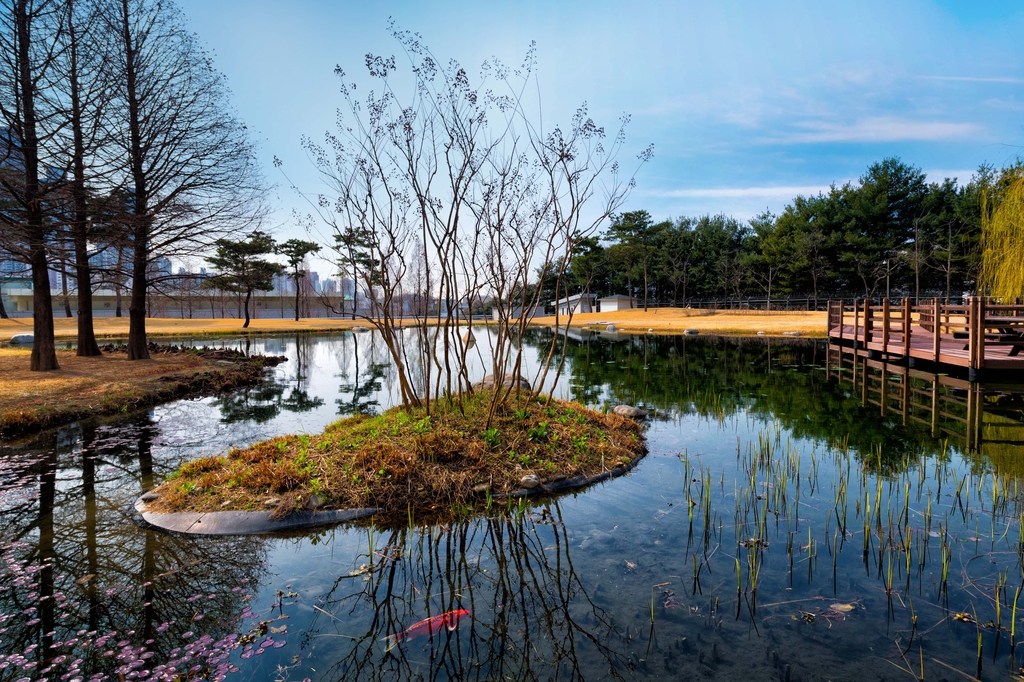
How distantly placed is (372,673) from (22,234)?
12.9 meters

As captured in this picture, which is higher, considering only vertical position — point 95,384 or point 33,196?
point 33,196

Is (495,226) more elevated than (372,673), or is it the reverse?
(495,226)

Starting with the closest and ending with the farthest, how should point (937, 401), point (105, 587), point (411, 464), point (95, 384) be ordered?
point (105, 587) < point (411, 464) < point (937, 401) < point (95, 384)

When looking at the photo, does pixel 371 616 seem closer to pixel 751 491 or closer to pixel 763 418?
pixel 751 491

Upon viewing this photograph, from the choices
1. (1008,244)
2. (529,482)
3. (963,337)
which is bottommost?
(529,482)

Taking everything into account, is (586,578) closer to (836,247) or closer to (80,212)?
(80,212)

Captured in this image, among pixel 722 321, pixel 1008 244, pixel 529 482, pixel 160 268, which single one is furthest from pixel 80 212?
pixel 722 321

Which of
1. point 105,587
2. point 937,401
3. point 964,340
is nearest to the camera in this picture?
point 105,587

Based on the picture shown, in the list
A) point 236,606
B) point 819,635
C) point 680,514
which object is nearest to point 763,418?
point 680,514

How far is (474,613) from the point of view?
12.1 ft

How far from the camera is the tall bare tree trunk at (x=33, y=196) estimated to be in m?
11.3

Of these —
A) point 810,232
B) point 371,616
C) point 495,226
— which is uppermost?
point 810,232

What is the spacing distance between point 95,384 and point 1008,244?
25.6m

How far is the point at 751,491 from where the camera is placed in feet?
19.2
